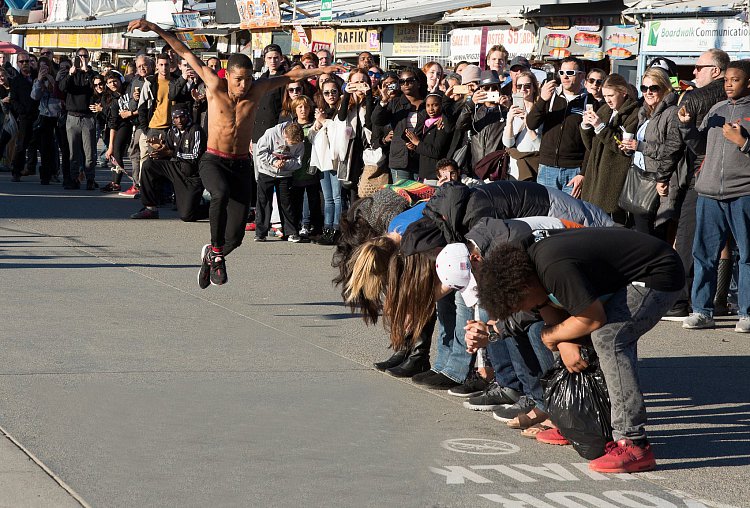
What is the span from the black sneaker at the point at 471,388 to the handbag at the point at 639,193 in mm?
3191

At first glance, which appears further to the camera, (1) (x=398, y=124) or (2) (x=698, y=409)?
(1) (x=398, y=124)

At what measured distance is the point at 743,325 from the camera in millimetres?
8969

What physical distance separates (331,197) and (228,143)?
3447mm

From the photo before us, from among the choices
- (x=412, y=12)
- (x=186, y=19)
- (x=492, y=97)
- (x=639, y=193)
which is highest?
(x=186, y=19)

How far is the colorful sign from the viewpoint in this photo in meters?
35.1

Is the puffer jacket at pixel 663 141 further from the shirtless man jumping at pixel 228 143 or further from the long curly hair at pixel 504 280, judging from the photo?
the long curly hair at pixel 504 280

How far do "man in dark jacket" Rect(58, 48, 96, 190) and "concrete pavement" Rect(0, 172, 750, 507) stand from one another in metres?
7.78

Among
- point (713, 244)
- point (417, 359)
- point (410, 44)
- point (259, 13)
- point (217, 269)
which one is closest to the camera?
point (417, 359)

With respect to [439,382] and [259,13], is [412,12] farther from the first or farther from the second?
[439,382]

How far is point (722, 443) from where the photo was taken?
19.8ft

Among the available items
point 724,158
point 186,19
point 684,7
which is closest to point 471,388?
point 724,158

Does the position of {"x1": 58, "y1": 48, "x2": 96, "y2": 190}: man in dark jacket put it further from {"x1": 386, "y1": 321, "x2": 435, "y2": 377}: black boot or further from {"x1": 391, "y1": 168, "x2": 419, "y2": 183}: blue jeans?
{"x1": 386, "y1": 321, "x2": 435, "y2": 377}: black boot

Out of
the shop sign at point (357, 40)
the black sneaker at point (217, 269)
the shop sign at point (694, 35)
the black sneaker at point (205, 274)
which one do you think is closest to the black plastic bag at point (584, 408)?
the black sneaker at point (217, 269)

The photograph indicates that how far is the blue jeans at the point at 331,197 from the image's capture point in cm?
1327
